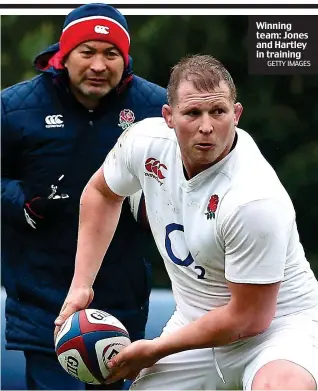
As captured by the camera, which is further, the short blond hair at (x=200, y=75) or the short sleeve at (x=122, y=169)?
the short sleeve at (x=122, y=169)

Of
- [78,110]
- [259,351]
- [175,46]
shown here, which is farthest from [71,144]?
[259,351]

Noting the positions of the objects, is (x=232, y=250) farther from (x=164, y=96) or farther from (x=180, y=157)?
(x=164, y=96)

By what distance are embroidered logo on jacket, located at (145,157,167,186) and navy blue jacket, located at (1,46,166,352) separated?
102 cm

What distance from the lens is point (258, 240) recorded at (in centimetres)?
365

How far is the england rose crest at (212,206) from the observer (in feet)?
12.4

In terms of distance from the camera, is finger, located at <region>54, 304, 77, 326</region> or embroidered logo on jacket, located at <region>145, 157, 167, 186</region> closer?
embroidered logo on jacket, located at <region>145, 157, 167, 186</region>

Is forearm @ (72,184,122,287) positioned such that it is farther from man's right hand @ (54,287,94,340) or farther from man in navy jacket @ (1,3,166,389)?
man in navy jacket @ (1,3,166,389)

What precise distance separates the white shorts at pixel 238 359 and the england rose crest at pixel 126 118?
3.88 ft

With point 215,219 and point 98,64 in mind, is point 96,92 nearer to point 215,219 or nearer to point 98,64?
point 98,64

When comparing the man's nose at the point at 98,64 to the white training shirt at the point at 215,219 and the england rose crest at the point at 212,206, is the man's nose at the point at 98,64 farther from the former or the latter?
the england rose crest at the point at 212,206

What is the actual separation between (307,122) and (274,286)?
6.86 ft

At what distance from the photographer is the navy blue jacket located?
16.8ft
